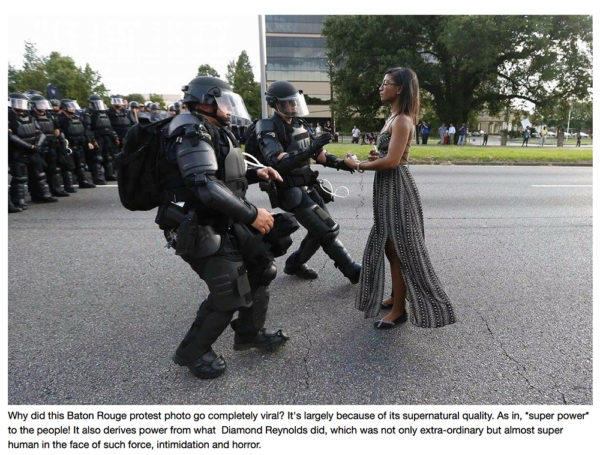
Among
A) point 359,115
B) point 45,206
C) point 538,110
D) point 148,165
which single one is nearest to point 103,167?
point 45,206

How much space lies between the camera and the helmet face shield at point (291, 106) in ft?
10.2

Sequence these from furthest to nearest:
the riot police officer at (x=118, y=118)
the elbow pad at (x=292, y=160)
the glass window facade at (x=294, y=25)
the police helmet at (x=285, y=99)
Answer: the glass window facade at (x=294, y=25) < the riot police officer at (x=118, y=118) < the police helmet at (x=285, y=99) < the elbow pad at (x=292, y=160)

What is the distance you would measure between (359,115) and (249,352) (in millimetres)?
34459

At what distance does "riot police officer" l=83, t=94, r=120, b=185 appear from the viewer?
9.20m

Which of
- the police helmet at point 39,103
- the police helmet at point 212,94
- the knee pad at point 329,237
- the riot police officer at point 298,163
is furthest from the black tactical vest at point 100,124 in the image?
the police helmet at point 212,94

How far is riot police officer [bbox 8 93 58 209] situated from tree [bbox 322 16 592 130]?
26.8 m

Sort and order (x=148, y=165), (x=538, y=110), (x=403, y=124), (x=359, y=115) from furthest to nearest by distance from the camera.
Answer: (x=359, y=115)
(x=538, y=110)
(x=403, y=124)
(x=148, y=165)

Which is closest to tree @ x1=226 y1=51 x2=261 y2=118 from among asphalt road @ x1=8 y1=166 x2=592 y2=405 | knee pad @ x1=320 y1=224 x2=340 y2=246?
asphalt road @ x1=8 y1=166 x2=592 y2=405

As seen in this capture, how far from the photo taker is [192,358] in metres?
2.25

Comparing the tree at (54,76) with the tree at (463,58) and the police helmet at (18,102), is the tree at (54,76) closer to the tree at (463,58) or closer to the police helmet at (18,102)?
the tree at (463,58)

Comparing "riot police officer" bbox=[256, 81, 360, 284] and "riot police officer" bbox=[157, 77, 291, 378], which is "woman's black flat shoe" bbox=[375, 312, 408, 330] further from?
"riot police officer" bbox=[157, 77, 291, 378]

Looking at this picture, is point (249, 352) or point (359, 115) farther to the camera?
point (359, 115)

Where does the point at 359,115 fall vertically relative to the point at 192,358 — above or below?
above
